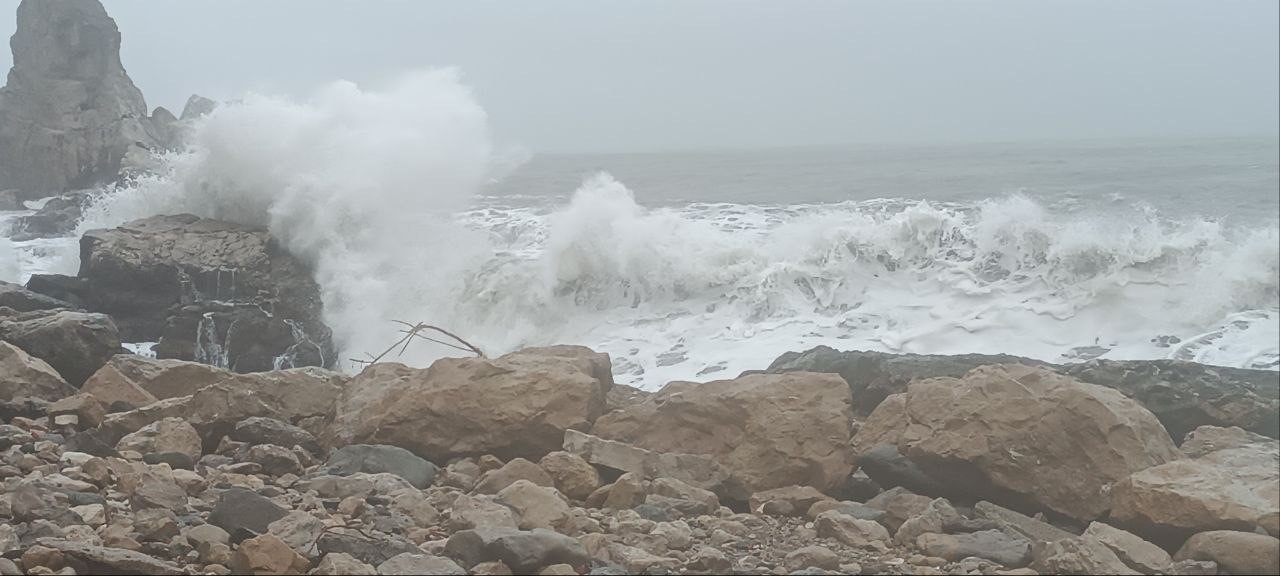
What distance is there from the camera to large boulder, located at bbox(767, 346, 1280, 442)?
288 cm

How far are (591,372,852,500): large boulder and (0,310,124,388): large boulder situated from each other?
2435mm

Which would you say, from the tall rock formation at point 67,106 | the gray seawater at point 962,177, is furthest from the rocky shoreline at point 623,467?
the tall rock formation at point 67,106

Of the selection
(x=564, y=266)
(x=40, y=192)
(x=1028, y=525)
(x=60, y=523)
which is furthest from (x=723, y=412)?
(x=40, y=192)

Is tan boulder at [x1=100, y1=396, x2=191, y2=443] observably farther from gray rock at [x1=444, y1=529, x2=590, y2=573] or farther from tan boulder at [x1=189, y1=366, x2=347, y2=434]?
gray rock at [x1=444, y1=529, x2=590, y2=573]

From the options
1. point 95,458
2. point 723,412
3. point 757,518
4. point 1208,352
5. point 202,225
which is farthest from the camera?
point 202,225

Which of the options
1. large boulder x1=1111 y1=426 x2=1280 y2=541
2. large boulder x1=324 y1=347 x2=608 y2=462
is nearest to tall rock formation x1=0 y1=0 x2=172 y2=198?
large boulder x1=324 y1=347 x2=608 y2=462

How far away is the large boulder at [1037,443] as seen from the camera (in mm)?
2498

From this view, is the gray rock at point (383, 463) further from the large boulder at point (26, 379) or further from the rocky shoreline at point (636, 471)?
the large boulder at point (26, 379)

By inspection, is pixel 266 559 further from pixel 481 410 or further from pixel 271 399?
pixel 271 399

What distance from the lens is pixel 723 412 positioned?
9.89ft

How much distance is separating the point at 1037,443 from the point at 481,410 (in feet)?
5.19

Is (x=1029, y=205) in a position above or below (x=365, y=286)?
above

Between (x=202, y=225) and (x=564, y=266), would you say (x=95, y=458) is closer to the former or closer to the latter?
(x=564, y=266)

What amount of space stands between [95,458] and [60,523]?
0.55m
